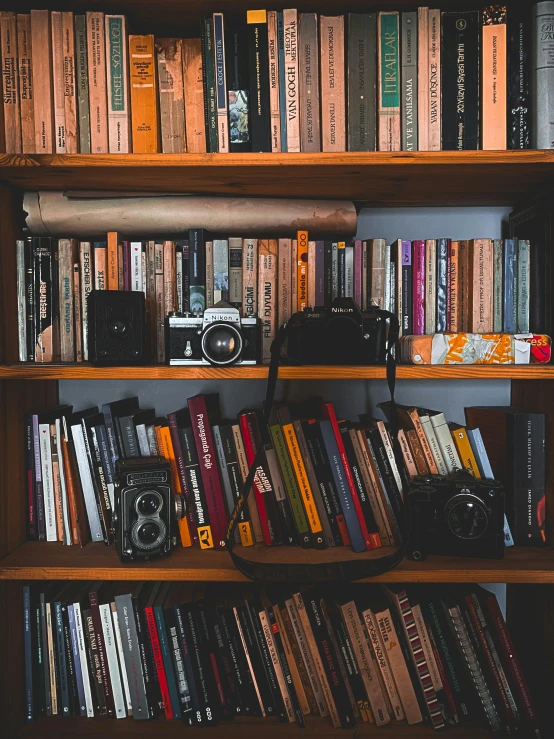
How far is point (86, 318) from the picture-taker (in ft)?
3.48

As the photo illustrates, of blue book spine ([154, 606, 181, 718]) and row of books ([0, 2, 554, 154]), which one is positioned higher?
row of books ([0, 2, 554, 154])

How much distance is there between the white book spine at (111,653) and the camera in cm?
104

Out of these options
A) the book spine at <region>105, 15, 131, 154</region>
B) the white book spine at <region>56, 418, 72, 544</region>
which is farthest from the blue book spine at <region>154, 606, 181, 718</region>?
the book spine at <region>105, 15, 131, 154</region>

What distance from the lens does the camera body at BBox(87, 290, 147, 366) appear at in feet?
3.17

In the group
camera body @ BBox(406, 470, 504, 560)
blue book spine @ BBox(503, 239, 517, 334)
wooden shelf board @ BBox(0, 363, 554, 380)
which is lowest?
camera body @ BBox(406, 470, 504, 560)

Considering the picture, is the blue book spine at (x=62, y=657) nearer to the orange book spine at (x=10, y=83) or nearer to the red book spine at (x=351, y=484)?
the red book spine at (x=351, y=484)

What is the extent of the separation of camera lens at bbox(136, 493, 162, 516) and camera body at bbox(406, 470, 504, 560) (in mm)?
511

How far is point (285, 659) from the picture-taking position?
1.04 metres

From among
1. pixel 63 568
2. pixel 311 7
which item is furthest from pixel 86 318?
pixel 311 7

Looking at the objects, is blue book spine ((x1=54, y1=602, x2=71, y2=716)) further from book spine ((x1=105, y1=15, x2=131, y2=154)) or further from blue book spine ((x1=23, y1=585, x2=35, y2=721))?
book spine ((x1=105, y1=15, x2=131, y2=154))

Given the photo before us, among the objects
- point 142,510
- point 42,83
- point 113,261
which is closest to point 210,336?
point 113,261

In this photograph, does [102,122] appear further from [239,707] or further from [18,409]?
[239,707]

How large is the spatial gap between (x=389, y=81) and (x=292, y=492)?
84 centimetres

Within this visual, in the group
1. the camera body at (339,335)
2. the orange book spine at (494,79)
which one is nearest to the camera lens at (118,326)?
the camera body at (339,335)
